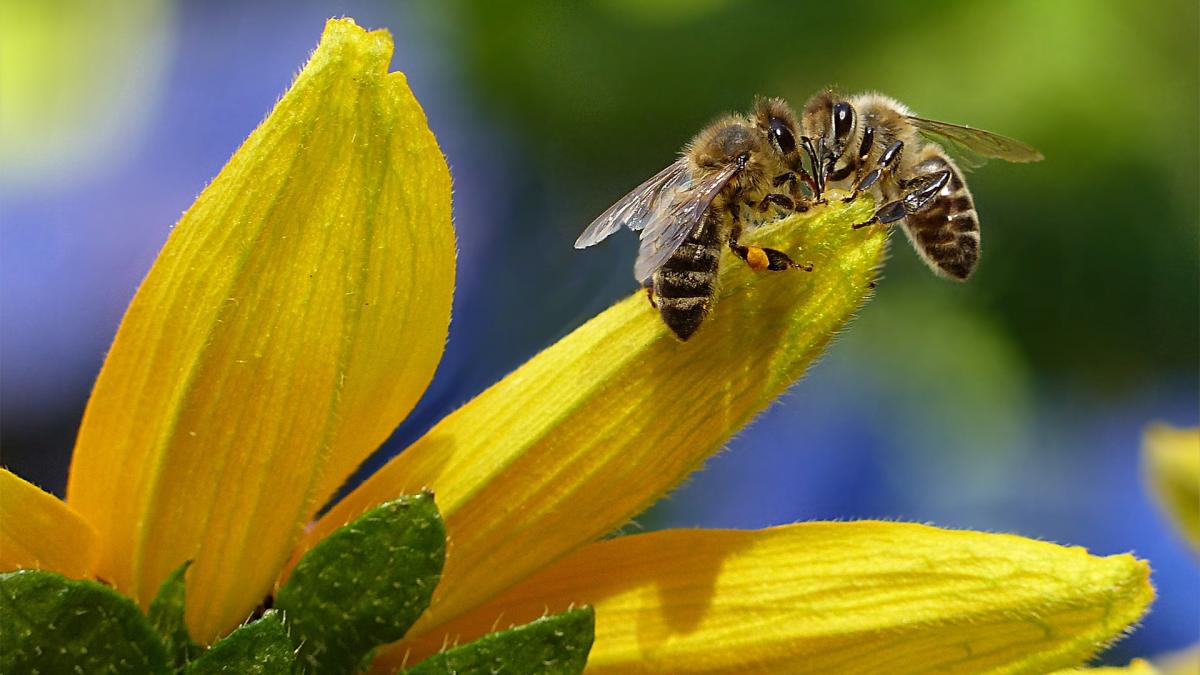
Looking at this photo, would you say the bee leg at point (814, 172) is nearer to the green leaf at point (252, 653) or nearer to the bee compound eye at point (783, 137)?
the bee compound eye at point (783, 137)

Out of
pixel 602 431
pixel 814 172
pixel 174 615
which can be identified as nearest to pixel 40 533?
pixel 174 615

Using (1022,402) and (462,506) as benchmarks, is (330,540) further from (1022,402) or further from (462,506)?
(1022,402)

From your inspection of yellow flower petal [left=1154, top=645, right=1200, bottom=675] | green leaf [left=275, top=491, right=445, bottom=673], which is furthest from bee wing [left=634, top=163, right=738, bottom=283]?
yellow flower petal [left=1154, top=645, right=1200, bottom=675]

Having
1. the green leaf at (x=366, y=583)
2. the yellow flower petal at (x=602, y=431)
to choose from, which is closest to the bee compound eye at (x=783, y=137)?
the yellow flower petal at (x=602, y=431)

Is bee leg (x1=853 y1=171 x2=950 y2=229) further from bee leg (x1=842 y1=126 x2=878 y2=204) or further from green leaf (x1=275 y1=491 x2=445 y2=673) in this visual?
green leaf (x1=275 y1=491 x2=445 y2=673)

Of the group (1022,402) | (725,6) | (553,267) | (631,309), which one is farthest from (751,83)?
(631,309)

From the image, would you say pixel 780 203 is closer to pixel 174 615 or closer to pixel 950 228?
pixel 950 228
